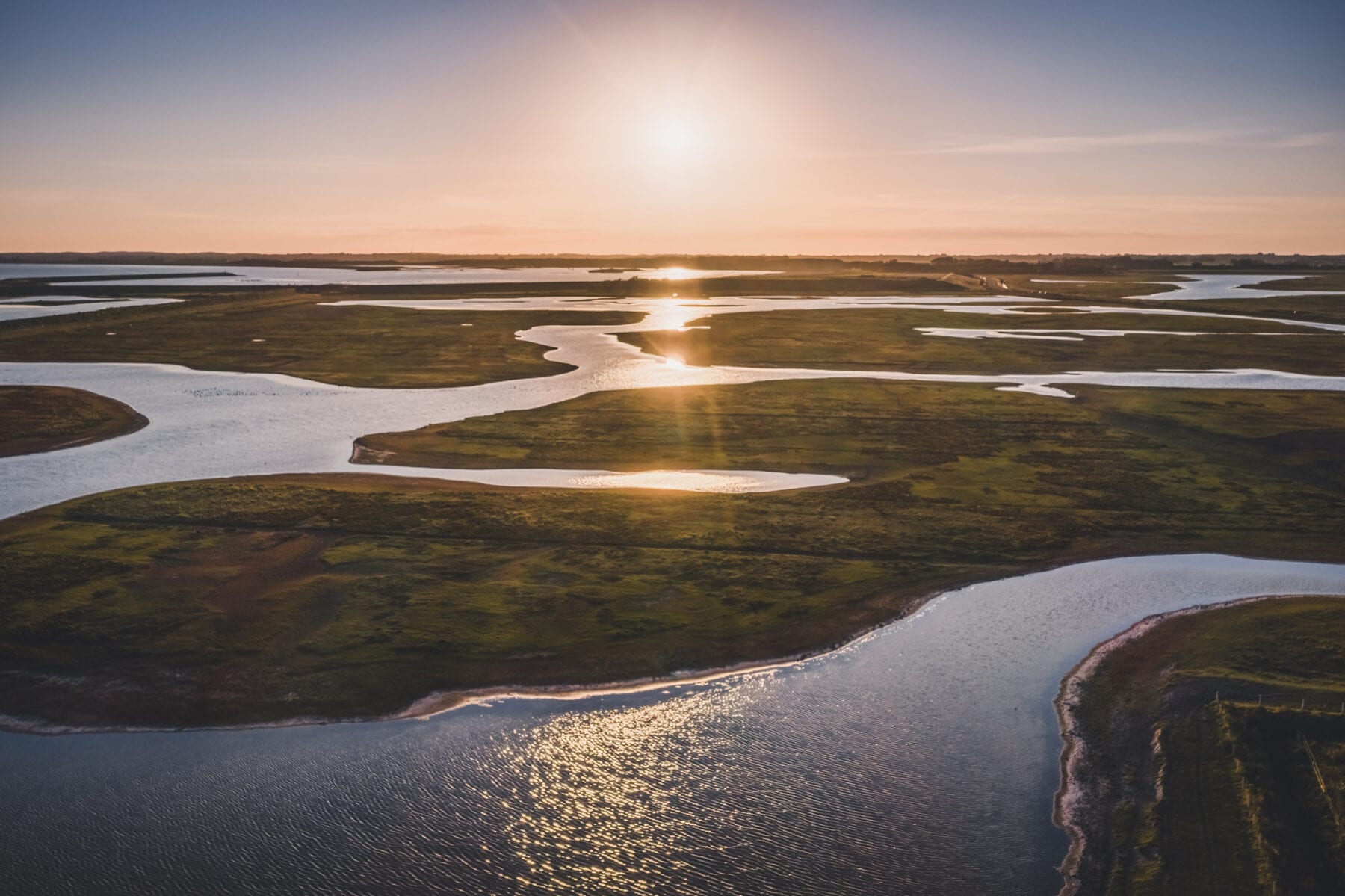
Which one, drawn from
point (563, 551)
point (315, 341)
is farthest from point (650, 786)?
point (315, 341)

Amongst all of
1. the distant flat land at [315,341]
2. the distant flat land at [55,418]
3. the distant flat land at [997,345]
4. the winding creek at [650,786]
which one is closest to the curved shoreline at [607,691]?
the winding creek at [650,786]

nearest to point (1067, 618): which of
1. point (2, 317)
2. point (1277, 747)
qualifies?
point (1277, 747)

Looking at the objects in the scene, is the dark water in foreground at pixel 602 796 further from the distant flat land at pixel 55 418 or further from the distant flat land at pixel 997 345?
the distant flat land at pixel 997 345

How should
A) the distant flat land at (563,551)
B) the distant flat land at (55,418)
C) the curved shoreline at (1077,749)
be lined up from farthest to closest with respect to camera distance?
the distant flat land at (55,418)
the distant flat land at (563,551)
the curved shoreline at (1077,749)

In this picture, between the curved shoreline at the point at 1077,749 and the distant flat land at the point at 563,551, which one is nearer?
the curved shoreline at the point at 1077,749

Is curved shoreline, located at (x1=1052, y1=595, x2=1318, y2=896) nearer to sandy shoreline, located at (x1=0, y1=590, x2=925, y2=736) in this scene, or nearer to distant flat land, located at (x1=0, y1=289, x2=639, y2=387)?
sandy shoreline, located at (x1=0, y1=590, x2=925, y2=736)

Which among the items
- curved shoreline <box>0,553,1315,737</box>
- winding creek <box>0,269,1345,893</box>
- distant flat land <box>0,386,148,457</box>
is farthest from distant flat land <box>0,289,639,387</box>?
winding creek <box>0,269,1345,893</box>

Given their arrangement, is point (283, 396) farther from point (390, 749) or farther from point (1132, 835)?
point (1132, 835)
